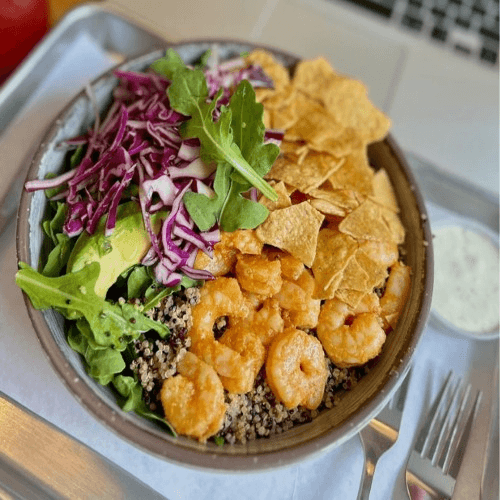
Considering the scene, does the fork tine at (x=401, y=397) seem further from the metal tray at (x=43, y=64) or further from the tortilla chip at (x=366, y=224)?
the metal tray at (x=43, y=64)

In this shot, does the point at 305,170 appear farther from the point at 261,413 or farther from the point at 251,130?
the point at 261,413

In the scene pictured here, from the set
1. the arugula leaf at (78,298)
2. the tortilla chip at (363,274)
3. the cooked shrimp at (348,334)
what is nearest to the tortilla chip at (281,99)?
the tortilla chip at (363,274)

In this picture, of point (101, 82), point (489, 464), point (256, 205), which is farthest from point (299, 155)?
point (489, 464)

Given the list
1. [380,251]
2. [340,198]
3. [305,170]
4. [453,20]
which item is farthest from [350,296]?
[453,20]

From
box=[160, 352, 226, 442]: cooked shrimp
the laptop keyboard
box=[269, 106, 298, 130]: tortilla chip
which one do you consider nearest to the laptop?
the laptop keyboard

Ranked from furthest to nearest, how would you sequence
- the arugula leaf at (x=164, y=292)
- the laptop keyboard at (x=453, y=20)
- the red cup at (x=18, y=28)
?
the laptop keyboard at (x=453, y=20), the red cup at (x=18, y=28), the arugula leaf at (x=164, y=292)

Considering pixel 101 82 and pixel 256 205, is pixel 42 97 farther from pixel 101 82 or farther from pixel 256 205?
pixel 256 205
